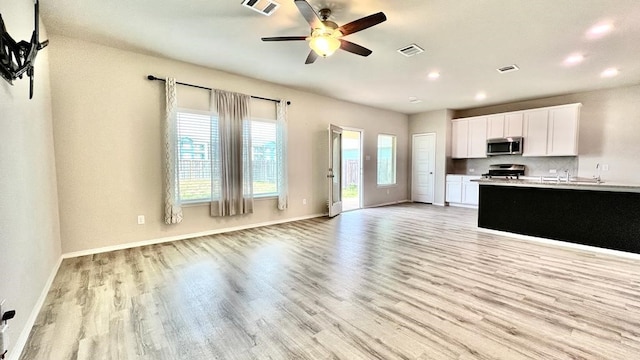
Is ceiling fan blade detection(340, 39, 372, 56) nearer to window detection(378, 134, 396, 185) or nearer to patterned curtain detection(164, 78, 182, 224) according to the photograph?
patterned curtain detection(164, 78, 182, 224)

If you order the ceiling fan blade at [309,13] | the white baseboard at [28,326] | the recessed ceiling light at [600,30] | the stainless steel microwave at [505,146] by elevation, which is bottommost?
the white baseboard at [28,326]

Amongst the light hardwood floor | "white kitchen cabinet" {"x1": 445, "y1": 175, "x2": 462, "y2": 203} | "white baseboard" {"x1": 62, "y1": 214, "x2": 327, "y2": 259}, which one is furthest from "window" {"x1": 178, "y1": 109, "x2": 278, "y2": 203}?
"white kitchen cabinet" {"x1": 445, "y1": 175, "x2": 462, "y2": 203}

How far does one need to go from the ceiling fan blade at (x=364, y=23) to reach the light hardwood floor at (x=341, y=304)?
249 cm

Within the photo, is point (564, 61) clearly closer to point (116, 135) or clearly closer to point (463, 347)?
point (463, 347)

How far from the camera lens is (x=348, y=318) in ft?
6.94

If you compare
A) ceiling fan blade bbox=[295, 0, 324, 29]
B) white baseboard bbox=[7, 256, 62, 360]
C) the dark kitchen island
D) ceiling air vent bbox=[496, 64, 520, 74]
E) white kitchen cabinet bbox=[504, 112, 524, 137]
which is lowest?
white baseboard bbox=[7, 256, 62, 360]

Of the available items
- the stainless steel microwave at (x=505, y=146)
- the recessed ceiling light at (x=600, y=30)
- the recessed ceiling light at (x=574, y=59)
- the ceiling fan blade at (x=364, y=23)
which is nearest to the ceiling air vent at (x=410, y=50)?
the ceiling fan blade at (x=364, y=23)

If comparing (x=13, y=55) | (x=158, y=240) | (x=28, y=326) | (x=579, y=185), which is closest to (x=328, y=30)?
(x=13, y=55)

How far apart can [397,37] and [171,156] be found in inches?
142

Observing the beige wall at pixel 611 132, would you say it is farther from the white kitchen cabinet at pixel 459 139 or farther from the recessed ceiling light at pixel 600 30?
the recessed ceiling light at pixel 600 30

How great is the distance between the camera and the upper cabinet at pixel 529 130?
19.3 ft

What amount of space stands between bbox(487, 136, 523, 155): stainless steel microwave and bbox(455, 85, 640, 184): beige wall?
3.63ft

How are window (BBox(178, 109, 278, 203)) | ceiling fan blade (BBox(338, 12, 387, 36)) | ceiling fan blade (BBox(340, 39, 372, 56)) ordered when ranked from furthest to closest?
window (BBox(178, 109, 278, 203)) < ceiling fan blade (BBox(340, 39, 372, 56)) < ceiling fan blade (BBox(338, 12, 387, 36))

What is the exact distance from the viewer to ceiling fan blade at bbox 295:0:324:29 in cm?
221
